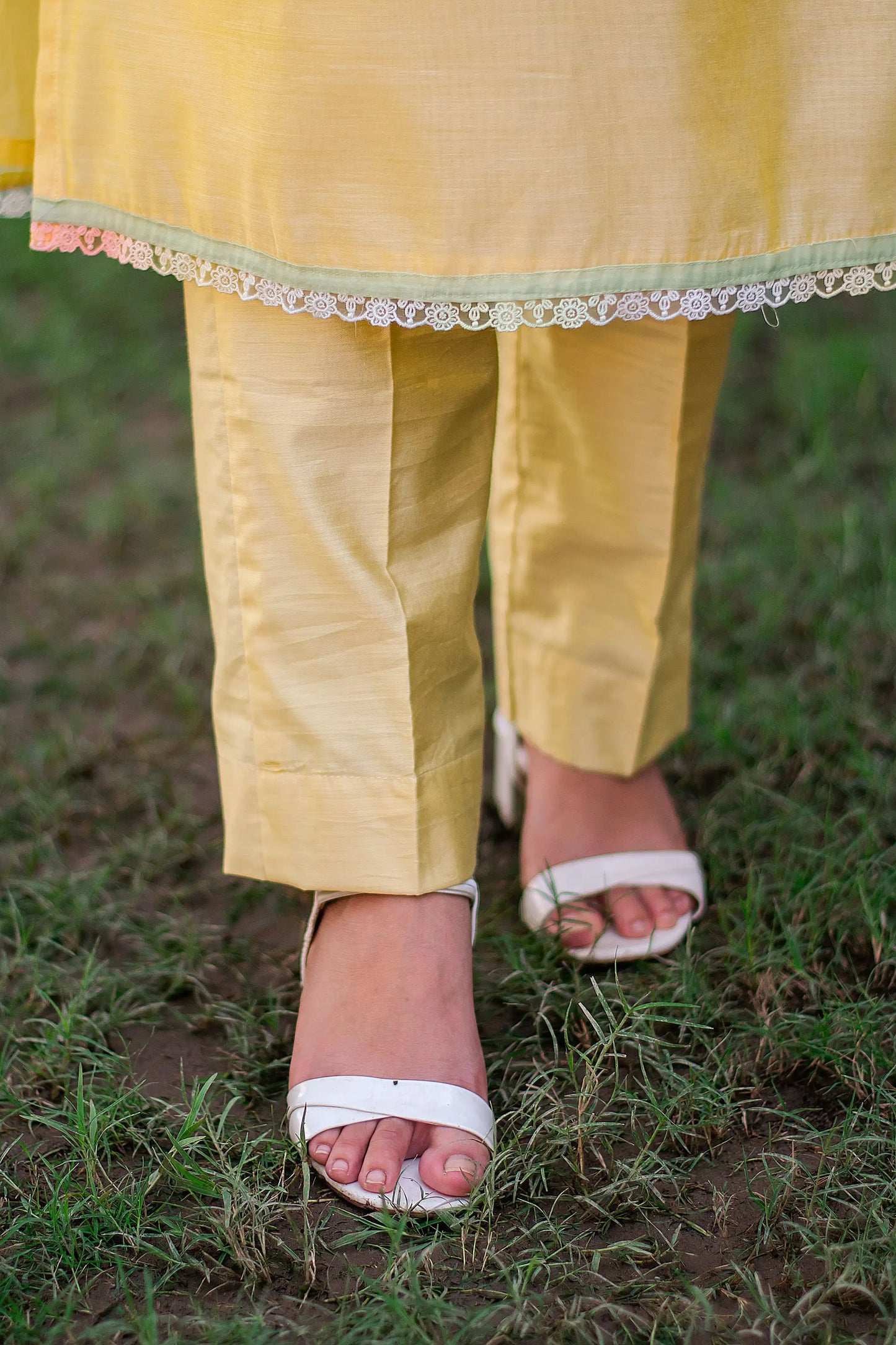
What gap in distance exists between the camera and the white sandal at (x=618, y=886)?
1303 millimetres

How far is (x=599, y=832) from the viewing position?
1.38 m

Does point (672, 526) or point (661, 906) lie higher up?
point (672, 526)

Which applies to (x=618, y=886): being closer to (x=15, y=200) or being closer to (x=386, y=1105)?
(x=386, y=1105)

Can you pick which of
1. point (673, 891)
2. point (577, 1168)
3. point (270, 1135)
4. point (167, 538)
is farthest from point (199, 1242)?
point (167, 538)

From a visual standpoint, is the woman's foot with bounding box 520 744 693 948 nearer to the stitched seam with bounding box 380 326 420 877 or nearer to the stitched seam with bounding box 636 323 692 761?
the stitched seam with bounding box 636 323 692 761

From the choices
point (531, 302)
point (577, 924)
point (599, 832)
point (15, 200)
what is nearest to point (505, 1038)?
point (577, 924)

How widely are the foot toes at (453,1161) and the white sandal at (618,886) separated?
0.93 ft

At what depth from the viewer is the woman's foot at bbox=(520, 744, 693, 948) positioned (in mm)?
1319

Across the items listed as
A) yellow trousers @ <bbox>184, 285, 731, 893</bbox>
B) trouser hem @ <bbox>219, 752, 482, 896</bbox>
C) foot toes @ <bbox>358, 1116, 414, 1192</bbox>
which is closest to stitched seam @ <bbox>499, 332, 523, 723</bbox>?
yellow trousers @ <bbox>184, 285, 731, 893</bbox>

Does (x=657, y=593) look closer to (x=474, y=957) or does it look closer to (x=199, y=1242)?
(x=474, y=957)

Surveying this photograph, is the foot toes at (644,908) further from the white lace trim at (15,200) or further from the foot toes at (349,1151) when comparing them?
the white lace trim at (15,200)

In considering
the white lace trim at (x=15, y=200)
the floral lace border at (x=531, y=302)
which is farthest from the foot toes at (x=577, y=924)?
the white lace trim at (x=15, y=200)

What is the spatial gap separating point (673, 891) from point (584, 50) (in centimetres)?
83

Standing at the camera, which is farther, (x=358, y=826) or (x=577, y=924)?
(x=577, y=924)
